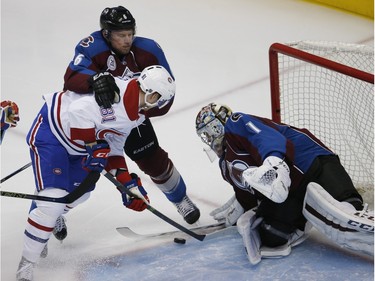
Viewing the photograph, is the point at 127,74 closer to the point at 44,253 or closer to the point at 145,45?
the point at 145,45

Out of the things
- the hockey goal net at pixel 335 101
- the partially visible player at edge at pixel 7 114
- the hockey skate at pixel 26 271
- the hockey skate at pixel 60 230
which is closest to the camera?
the hockey skate at pixel 26 271

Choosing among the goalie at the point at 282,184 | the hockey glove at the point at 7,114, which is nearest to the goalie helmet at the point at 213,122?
the goalie at the point at 282,184

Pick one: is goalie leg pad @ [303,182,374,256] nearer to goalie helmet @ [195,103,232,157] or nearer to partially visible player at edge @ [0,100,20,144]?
goalie helmet @ [195,103,232,157]

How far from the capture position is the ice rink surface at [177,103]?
11.0 ft

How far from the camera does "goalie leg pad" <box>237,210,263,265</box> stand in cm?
334

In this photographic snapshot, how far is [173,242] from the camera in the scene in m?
3.57

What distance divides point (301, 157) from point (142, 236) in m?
0.76

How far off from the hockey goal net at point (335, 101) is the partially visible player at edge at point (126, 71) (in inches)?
22.2

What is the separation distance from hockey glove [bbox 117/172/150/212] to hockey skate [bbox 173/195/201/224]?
1.33ft

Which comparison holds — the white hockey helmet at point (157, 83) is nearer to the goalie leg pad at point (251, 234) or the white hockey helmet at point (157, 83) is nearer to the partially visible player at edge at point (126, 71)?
the partially visible player at edge at point (126, 71)

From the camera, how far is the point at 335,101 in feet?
13.2

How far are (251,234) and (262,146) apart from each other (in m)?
0.39

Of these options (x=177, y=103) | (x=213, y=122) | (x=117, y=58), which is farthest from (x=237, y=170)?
(x=177, y=103)

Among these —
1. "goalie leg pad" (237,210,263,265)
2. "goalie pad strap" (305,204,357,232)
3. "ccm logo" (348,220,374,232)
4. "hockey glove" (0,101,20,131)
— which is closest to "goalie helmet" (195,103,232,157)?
"goalie leg pad" (237,210,263,265)
